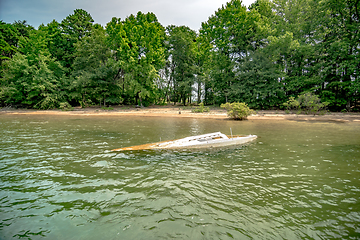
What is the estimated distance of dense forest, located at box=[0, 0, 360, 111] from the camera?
2708cm

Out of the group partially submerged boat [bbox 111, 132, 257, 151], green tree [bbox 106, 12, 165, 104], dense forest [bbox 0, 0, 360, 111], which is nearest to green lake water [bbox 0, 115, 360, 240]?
partially submerged boat [bbox 111, 132, 257, 151]

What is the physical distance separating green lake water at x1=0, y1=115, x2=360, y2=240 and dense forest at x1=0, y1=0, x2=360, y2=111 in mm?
24723

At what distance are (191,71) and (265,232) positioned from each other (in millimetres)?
39543

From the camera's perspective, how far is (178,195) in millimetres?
5004

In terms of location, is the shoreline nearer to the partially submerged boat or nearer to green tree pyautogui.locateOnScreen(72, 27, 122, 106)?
green tree pyautogui.locateOnScreen(72, 27, 122, 106)

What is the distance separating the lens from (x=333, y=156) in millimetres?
8289

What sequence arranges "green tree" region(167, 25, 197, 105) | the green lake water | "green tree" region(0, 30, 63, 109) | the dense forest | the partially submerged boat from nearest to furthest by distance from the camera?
the green lake water
the partially submerged boat
the dense forest
"green tree" region(0, 30, 63, 109)
"green tree" region(167, 25, 197, 105)

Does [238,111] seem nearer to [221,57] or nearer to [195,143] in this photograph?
[195,143]

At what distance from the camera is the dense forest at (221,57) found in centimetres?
2708

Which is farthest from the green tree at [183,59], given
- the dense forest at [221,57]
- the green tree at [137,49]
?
the green tree at [137,49]

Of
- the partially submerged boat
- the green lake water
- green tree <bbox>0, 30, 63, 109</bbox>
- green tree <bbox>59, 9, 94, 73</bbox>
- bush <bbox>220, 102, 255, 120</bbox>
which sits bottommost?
the green lake water

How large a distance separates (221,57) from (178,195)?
34.6 m

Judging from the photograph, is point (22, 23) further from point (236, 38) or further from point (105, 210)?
point (105, 210)

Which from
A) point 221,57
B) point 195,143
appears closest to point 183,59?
point 221,57
